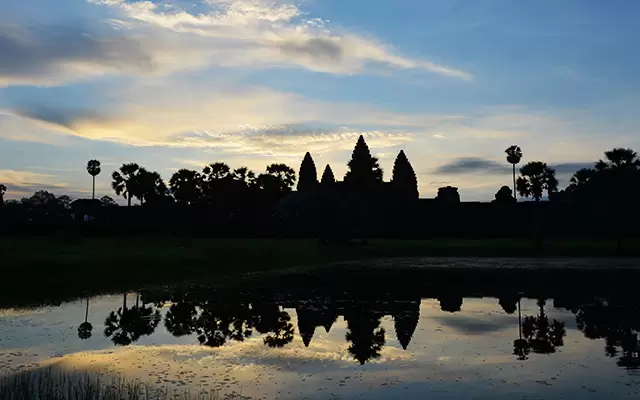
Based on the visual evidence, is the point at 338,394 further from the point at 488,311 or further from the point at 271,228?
the point at 271,228

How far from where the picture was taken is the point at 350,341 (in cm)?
1636

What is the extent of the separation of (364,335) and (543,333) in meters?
5.14

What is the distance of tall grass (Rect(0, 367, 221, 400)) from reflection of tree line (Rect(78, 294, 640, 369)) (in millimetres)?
3808

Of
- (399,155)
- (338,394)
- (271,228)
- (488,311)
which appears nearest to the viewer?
(338,394)

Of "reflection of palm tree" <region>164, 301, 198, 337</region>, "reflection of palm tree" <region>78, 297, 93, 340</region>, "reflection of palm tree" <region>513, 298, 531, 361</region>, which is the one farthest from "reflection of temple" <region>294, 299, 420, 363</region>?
"reflection of palm tree" <region>78, 297, 93, 340</region>

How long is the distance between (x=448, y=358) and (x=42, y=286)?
1979 centimetres

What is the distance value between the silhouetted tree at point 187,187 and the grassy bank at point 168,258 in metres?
52.1

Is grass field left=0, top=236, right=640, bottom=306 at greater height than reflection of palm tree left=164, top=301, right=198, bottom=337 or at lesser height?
greater

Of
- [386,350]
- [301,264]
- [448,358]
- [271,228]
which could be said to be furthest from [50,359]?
[271,228]

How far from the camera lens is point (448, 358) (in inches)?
556

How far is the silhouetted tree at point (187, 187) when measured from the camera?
354 feet

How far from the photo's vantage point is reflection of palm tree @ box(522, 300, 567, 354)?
602 inches

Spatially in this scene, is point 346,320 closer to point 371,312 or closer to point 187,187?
point 371,312

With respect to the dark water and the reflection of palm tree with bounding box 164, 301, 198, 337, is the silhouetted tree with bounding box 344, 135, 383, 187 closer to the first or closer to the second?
the dark water
